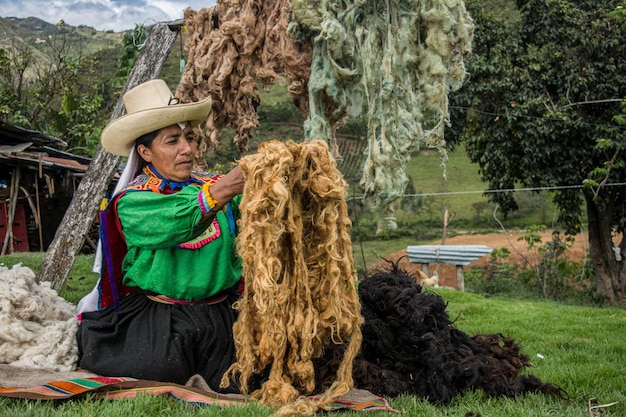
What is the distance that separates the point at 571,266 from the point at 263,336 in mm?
11745

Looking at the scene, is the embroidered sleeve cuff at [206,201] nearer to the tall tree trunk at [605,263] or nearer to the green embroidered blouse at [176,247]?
the green embroidered blouse at [176,247]

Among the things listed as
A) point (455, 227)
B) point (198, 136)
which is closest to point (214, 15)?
point (198, 136)

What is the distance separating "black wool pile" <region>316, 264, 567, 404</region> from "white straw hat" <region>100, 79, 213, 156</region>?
1268mm

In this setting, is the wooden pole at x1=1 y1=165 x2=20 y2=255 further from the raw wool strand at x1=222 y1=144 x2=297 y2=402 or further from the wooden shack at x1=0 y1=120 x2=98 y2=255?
the raw wool strand at x1=222 y1=144 x2=297 y2=402

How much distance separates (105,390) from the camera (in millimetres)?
2545

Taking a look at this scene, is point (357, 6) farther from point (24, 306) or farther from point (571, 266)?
point (571, 266)

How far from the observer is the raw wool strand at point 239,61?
3838mm

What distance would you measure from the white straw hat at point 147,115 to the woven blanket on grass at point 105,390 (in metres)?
1.14

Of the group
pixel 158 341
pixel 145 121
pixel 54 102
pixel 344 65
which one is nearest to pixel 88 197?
pixel 145 121

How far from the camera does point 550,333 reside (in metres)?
5.52

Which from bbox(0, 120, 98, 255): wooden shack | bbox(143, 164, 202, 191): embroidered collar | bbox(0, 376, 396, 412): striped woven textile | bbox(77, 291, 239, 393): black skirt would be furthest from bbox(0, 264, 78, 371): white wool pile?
bbox(0, 120, 98, 255): wooden shack

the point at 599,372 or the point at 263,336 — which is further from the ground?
the point at 263,336

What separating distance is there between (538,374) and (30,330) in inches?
111

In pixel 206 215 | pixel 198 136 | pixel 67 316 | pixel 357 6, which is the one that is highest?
pixel 357 6
